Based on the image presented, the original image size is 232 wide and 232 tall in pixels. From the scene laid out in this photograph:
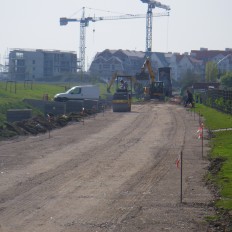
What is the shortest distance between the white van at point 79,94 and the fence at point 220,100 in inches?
453

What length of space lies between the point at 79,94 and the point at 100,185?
49.2m

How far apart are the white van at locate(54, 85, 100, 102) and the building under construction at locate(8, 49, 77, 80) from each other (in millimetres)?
61890

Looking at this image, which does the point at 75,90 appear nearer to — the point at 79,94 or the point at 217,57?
the point at 79,94

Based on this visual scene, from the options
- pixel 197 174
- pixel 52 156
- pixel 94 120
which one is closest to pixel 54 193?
pixel 197 174

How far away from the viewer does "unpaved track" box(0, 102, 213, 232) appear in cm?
1512

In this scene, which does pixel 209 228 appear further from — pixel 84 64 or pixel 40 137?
pixel 84 64

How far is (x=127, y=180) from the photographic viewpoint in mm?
21297

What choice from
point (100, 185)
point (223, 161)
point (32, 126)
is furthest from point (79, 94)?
point (100, 185)

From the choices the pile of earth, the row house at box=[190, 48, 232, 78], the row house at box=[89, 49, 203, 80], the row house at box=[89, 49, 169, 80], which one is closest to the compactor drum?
the pile of earth

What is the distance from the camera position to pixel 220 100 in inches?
2420

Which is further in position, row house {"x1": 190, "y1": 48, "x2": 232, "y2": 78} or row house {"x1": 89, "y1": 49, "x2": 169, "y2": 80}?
row house {"x1": 190, "y1": 48, "x2": 232, "y2": 78}

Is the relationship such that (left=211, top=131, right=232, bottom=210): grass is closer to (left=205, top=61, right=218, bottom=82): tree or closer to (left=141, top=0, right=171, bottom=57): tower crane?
(left=205, top=61, right=218, bottom=82): tree

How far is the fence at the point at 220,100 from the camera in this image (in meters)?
55.9

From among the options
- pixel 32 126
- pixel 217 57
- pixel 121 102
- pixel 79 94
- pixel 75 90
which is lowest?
pixel 32 126
